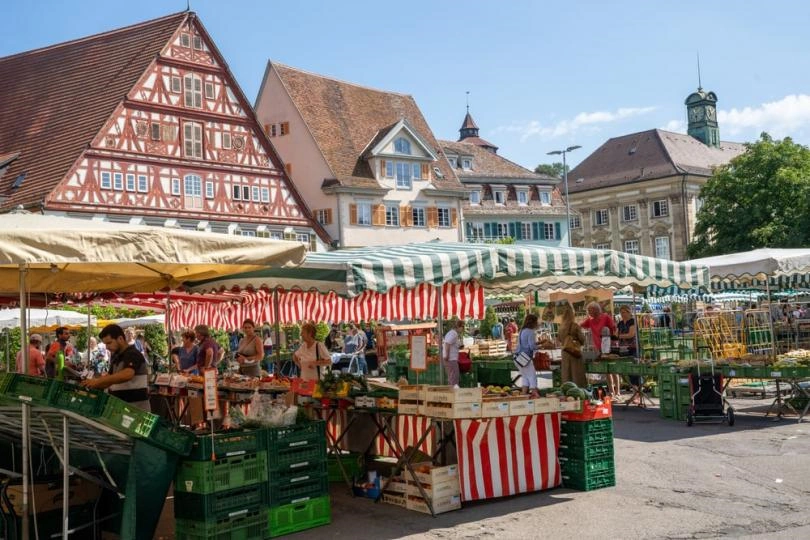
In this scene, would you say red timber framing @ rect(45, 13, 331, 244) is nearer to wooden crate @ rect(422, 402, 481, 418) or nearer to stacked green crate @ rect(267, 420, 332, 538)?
stacked green crate @ rect(267, 420, 332, 538)

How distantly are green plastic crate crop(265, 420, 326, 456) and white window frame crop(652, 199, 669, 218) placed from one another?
6925 cm

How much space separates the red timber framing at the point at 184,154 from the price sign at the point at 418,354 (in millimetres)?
29179

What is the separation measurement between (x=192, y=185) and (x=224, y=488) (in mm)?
33754

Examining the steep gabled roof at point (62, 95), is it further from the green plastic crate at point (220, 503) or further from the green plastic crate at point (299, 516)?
the green plastic crate at point (220, 503)

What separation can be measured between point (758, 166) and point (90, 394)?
174ft

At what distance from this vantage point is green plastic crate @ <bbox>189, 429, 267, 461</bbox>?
7449 millimetres

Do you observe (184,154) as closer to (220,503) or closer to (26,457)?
(220,503)

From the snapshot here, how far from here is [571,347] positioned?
14.5 m

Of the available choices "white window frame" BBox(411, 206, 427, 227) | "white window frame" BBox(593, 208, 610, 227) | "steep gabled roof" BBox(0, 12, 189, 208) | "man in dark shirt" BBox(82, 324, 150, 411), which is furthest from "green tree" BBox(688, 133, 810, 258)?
"man in dark shirt" BBox(82, 324, 150, 411)

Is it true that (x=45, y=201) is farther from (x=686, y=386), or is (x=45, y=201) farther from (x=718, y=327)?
(x=686, y=386)

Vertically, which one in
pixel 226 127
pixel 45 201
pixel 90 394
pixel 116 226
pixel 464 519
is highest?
pixel 226 127

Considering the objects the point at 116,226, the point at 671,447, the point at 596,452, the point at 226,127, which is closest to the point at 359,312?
the point at 671,447

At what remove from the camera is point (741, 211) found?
177 feet

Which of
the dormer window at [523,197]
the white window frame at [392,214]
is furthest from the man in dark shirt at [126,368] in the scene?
the dormer window at [523,197]
